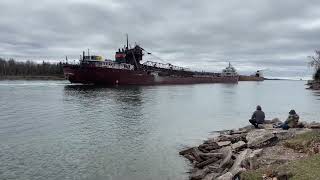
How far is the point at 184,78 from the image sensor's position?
154m

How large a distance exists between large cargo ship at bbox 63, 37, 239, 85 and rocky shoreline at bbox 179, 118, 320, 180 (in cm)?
8525

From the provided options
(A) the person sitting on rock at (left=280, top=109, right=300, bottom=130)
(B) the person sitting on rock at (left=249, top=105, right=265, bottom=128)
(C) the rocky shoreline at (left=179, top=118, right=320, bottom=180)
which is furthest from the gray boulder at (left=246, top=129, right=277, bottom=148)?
(B) the person sitting on rock at (left=249, top=105, right=265, bottom=128)

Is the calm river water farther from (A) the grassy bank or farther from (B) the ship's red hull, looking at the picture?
(B) the ship's red hull

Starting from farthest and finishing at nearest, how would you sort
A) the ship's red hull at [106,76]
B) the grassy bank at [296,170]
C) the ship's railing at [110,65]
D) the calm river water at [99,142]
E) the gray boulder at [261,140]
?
the ship's railing at [110,65] → the ship's red hull at [106,76] → the gray boulder at [261,140] → the calm river water at [99,142] → the grassy bank at [296,170]

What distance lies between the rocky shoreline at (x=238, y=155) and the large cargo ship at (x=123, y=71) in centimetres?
8525

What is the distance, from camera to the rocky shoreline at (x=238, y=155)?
16.2 m

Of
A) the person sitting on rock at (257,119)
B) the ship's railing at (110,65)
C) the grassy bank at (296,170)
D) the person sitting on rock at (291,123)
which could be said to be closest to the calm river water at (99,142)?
the person sitting on rock at (257,119)

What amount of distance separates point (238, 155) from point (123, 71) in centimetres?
9572

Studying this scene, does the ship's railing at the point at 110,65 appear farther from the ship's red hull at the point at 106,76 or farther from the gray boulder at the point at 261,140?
the gray boulder at the point at 261,140

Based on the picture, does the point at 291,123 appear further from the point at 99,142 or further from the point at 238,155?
the point at 99,142

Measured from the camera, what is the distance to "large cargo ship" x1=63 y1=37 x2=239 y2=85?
107 m

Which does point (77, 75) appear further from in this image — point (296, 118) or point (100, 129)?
point (296, 118)

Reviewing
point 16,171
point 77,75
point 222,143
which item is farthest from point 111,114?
point 77,75

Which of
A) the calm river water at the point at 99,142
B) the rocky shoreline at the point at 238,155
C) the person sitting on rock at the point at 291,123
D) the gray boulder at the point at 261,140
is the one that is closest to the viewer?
the rocky shoreline at the point at 238,155
